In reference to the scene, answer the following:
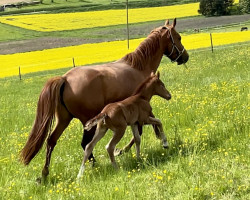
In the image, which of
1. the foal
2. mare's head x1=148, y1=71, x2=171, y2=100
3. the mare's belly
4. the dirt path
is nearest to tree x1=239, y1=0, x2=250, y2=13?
the dirt path

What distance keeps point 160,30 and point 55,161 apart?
3.45m

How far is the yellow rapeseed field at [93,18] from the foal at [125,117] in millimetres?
68248

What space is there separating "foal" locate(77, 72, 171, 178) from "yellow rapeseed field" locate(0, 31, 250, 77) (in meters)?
30.3

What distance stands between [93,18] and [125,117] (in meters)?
77.9

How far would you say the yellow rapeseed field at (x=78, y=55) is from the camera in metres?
38.6

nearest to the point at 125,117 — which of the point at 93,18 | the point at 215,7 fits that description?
the point at 215,7

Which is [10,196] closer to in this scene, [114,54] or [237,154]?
[237,154]

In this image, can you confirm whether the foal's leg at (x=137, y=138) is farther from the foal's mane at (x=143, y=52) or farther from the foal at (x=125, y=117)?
the foal's mane at (x=143, y=52)

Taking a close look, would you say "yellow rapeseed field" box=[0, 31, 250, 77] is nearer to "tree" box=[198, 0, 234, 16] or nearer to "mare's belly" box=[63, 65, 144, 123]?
"mare's belly" box=[63, 65, 144, 123]

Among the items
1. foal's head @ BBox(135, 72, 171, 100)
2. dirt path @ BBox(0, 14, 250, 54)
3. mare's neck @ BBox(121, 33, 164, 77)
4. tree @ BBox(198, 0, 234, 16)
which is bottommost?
dirt path @ BBox(0, 14, 250, 54)

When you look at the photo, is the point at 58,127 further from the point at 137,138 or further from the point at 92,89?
the point at 137,138

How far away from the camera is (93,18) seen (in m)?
82.1

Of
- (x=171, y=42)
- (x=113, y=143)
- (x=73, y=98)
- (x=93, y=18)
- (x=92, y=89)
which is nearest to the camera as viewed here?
(x=113, y=143)

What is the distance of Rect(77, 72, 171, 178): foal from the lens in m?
6.26
